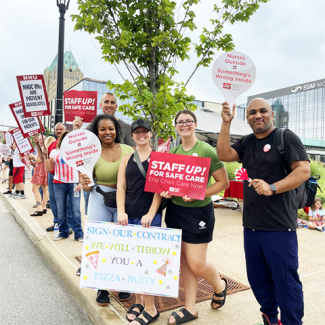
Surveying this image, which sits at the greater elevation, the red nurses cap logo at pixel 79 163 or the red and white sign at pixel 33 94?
the red and white sign at pixel 33 94

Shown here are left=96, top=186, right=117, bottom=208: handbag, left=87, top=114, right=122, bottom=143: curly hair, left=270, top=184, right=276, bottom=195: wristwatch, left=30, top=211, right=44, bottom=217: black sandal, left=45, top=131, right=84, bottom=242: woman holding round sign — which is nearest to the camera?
left=270, top=184, right=276, bottom=195: wristwatch

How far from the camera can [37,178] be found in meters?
7.77

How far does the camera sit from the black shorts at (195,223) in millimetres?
2637

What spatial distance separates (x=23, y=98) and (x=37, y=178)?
3047 mm

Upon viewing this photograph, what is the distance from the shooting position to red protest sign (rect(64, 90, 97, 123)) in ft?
17.5

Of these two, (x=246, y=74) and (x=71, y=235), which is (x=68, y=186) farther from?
(x=246, y=74)

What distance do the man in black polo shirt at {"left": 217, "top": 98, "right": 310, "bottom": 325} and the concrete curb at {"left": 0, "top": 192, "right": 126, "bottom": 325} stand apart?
4.34 ft

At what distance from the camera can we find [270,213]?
2.27 m

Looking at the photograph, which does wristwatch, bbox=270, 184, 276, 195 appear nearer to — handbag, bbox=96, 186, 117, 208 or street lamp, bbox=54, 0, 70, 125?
handbag, bbox=96, 186, 117, 208

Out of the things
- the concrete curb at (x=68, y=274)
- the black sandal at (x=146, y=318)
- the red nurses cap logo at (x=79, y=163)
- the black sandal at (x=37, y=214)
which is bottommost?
the black sandal at (x=37, y=214)

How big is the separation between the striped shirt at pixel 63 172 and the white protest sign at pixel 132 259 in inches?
87.9

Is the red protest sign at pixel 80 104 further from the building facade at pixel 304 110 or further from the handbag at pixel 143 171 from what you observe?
the building facade at pixel 304 110

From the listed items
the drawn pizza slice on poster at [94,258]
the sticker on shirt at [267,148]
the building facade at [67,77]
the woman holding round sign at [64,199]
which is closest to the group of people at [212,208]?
the sticker on shirt at [267,148]

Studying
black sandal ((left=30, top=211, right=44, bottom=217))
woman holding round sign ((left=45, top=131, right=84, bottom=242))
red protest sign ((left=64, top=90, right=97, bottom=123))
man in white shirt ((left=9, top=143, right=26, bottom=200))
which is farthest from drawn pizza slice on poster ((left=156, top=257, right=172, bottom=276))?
man in white shirt ((left=9, top=143, right=26, bottom=200))
